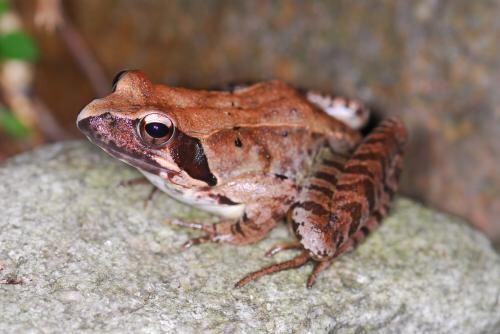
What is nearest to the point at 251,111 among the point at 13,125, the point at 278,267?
the point at 278,267

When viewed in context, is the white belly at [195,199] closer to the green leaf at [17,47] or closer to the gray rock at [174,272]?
the gray rock at [174,272]

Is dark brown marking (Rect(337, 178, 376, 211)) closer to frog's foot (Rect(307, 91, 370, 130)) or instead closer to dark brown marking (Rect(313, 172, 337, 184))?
dark brown marking (Rect(313, 172, 337, 184))

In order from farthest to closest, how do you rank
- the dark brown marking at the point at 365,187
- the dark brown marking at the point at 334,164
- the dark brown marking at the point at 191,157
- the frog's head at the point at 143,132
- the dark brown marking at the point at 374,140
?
the dark brown marking at the point at 374,140 → the dark brown marking at the point at 334,164 → the dark brown marking at the point at 365,187 → the dark brown marking at the point at 191,157 → the frog's head at the point at 143,132

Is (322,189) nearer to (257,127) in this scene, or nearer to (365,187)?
(365,187)

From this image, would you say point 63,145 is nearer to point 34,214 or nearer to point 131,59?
Result: point 34,214

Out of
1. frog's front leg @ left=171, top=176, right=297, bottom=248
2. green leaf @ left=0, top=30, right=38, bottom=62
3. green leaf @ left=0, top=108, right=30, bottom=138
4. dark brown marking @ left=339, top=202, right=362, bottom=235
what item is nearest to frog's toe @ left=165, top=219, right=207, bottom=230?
frog's front leg @ left=171, top=176, right=297, bottom=248

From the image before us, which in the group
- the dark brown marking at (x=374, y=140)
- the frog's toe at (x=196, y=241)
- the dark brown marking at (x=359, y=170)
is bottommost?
the frog's toe at (x=196, y=241)

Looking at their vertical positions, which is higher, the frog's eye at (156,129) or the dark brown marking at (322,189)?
the frog's eye at (156,129)

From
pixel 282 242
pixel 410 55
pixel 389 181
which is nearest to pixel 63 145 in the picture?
pixel 282 242

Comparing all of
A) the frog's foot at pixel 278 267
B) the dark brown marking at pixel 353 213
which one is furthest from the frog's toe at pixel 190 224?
the dark brown marking at pixel 353 213
